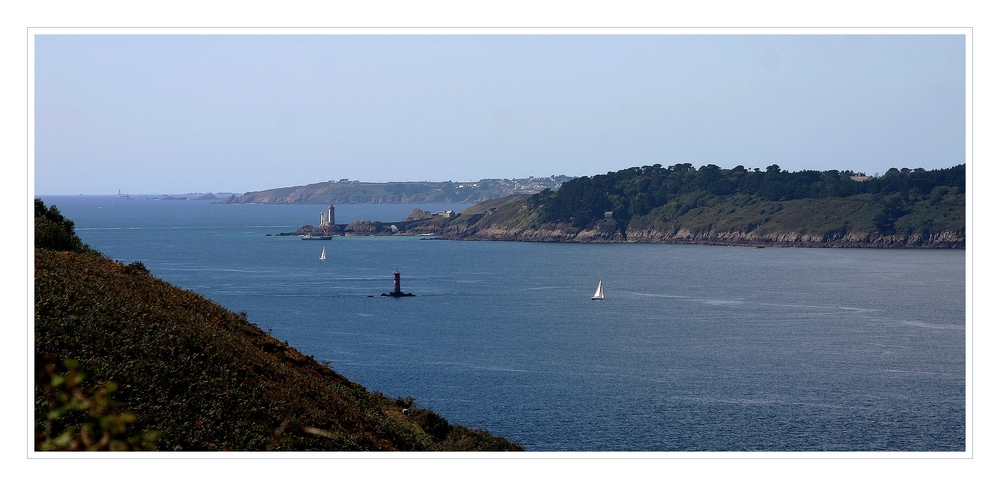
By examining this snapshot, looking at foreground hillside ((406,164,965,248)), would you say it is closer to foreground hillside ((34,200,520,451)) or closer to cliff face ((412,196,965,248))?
cliff face ((412,196,965,248))

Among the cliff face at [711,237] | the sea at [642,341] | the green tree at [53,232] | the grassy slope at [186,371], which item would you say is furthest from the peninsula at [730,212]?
the grassy slope at [186,371]

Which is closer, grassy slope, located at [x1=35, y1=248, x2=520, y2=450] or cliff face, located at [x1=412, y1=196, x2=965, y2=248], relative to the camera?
grassy slope, located at [x1=35, y1=248, x2=520, y2=450]

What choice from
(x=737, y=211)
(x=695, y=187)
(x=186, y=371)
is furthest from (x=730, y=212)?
(x=186, y=371)

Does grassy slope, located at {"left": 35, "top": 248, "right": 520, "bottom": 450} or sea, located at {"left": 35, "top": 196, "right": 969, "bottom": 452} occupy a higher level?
grassy slope, located at {"left": 35, "top": 248, "right": 520, "bottom": 450}

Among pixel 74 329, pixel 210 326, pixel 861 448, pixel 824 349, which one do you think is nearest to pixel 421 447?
pixel 210 326

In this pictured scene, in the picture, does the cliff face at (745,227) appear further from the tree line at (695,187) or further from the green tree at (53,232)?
the green tree at (53,232)

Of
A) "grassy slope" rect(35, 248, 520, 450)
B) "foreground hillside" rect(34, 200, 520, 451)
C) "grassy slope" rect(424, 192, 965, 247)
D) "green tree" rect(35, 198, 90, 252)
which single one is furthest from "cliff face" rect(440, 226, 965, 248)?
"grassy slope" rect(35, 248, 520, 450)
